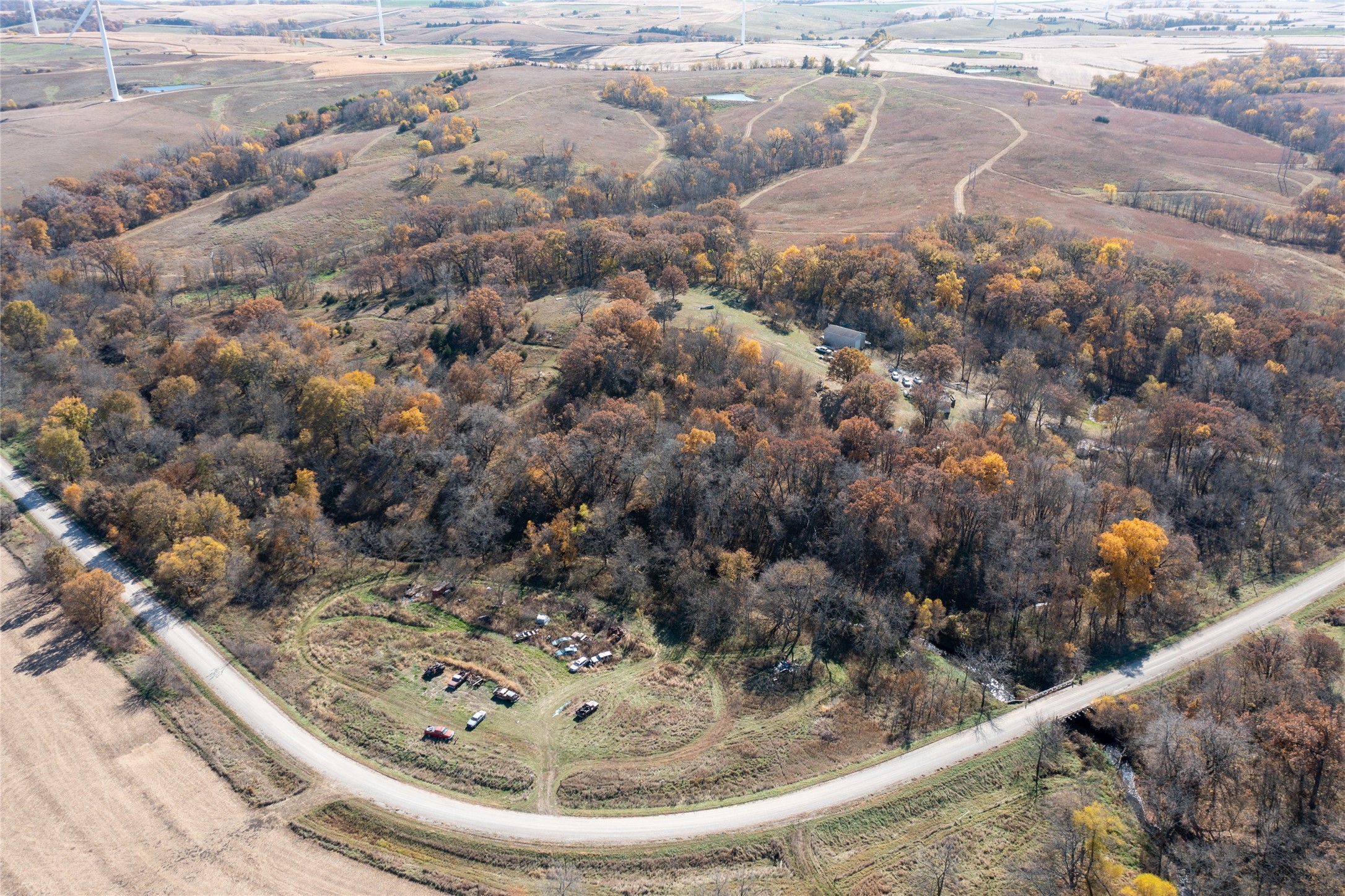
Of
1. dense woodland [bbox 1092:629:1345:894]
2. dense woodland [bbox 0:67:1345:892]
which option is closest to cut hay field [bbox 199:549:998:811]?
dense woodland [bbox 0:67:1345:892]

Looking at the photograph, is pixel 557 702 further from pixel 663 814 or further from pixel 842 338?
pixel 842 338

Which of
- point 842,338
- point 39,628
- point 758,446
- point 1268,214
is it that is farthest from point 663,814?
point 1268,214

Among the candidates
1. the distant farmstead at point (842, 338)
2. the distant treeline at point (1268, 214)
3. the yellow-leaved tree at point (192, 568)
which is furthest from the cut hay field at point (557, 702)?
the distant treeline at point (1268, 214)

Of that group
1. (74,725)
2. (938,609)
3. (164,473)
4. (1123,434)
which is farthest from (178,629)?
(1123,434)

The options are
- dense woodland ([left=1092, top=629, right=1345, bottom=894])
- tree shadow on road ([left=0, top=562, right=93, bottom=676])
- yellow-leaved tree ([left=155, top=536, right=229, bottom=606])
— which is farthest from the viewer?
yellow-leaved tree ([left=155, top=536, right=229, bottom=606])

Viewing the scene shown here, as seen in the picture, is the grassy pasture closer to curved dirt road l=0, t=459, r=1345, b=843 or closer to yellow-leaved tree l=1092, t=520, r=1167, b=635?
curved dirt road l=0, t=459, r=1345, b=843

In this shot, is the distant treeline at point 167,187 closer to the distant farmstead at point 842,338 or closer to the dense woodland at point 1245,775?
the distant farmstead at point 842,338
